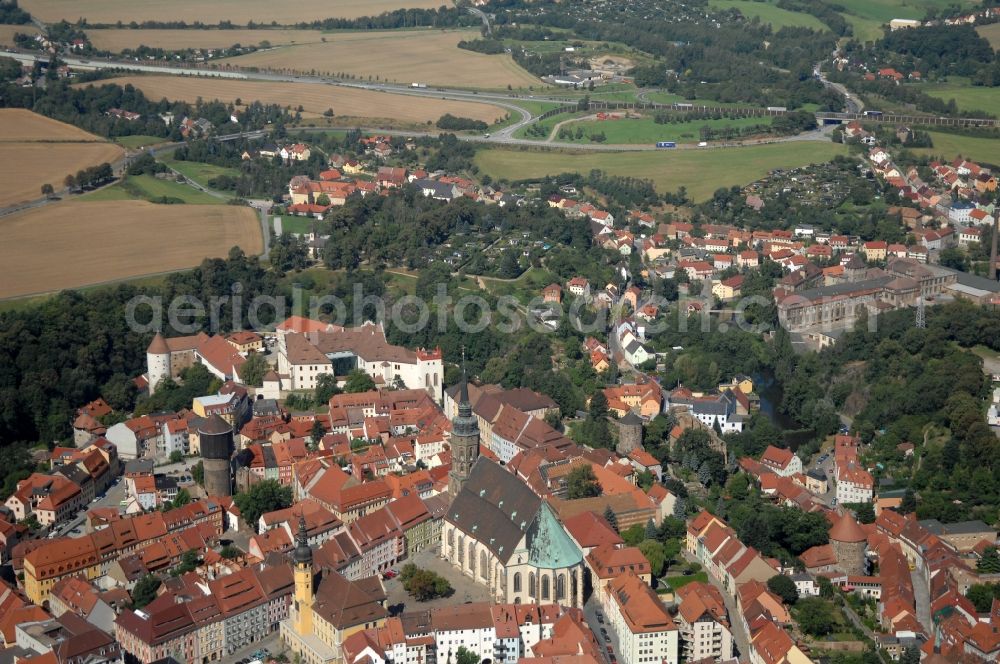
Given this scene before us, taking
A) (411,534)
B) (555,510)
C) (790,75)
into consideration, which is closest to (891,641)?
(555,510)

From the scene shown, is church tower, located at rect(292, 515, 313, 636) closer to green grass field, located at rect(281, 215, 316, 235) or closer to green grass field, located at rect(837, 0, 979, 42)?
green grass field, located at rect(281, 215, 316, 235)

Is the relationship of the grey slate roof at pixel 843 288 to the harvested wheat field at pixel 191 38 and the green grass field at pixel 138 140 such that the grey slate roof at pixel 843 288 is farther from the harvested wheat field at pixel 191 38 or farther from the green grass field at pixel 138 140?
the harvested wheat field at pixel 191 38

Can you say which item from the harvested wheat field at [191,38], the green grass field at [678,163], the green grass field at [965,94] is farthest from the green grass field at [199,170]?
the green grass field at [965,94]

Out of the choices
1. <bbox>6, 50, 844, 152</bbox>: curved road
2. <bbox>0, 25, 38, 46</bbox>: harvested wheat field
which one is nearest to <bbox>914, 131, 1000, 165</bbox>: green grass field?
<bbox>6, 50, 844, 152</bbox>: curved road

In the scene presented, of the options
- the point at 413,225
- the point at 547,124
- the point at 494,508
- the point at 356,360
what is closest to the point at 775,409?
the point at 356,360

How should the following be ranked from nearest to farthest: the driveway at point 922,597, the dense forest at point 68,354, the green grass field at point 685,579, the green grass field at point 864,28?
the driveway at point 922,597, the green grass field at point 685,579, the dense forest at point 68,354, the green grass field at point 864,28

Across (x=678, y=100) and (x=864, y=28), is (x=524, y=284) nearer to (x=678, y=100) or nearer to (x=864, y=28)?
(x=678, y=100)
